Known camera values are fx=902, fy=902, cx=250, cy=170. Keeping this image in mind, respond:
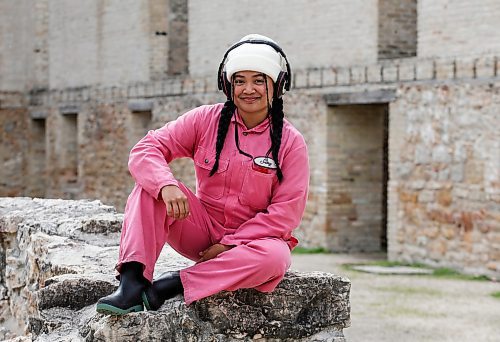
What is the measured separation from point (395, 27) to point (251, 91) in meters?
7.88

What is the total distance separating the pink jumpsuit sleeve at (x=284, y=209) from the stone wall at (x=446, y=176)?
6154 mm

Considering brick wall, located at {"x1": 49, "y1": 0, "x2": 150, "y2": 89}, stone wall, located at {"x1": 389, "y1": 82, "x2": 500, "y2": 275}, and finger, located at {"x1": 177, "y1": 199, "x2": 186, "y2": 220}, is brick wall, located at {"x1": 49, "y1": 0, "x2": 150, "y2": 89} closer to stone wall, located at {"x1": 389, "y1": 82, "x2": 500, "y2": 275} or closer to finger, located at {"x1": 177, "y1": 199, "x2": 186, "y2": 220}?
stone wall, located at {"x1": 389, "y1": 82, "x2": 500, "y2": 275}

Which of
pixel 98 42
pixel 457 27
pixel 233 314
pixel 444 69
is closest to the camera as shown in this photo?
pixel 233 314

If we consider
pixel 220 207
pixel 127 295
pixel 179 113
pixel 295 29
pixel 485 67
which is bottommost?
pixel 127 295

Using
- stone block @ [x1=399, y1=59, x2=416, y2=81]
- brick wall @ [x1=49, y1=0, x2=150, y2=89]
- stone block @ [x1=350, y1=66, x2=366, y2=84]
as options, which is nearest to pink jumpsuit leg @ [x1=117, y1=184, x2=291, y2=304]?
stone block @ [x1=399, y1=59, x2=416, y2=81]

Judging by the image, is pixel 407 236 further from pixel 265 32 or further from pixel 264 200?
pixel 264 200

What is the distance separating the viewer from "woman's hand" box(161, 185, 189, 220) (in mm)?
3287

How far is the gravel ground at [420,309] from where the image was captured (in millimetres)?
6781

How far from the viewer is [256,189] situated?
3504 millimetres

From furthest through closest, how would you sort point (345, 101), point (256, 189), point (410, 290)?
A: point (345, 101), point (410, 290), point (256, 189)

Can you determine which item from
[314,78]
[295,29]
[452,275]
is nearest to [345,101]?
[314,78]

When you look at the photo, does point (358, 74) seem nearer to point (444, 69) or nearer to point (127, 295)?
point (444, 69)

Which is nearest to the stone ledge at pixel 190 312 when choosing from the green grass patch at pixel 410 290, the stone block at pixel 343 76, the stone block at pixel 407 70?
the green grass patch at pixel 410 290

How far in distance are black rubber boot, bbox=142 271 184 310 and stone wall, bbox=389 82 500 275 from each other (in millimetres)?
6441
